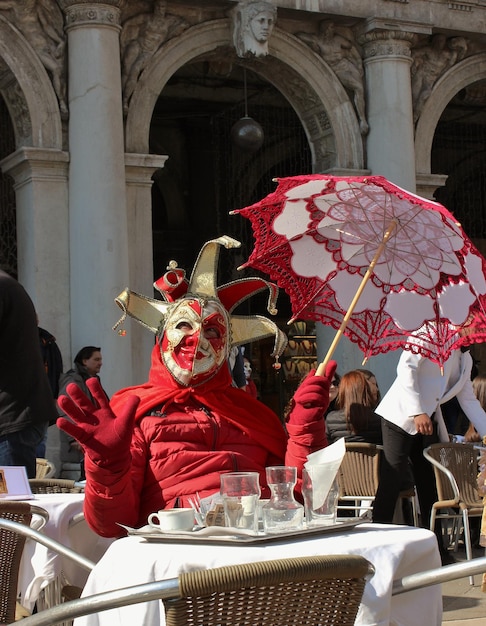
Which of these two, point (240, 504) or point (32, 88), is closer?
point (240, 504)

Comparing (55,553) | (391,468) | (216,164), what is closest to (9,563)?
(55,553)

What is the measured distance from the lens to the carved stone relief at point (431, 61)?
13.5 metres

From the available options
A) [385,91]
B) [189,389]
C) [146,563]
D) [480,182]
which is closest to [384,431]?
[189,389]

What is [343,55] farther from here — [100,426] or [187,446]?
[100,426]

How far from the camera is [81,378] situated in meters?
9.64

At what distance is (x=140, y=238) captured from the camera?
1189cm

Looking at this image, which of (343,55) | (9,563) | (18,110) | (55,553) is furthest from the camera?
(343,55)

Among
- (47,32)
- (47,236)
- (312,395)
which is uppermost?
(47,32)

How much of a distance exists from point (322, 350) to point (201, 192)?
15.6 ft

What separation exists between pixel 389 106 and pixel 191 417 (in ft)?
30.2

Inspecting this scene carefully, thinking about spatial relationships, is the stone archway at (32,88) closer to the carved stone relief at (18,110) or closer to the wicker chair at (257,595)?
the carved stone relief at (18,110)

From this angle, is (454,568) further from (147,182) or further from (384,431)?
(147,182)

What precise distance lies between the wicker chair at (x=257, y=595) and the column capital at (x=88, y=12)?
30.6 feet

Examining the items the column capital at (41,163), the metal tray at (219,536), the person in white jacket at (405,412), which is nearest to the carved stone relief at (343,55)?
the column capital at (41,163)
